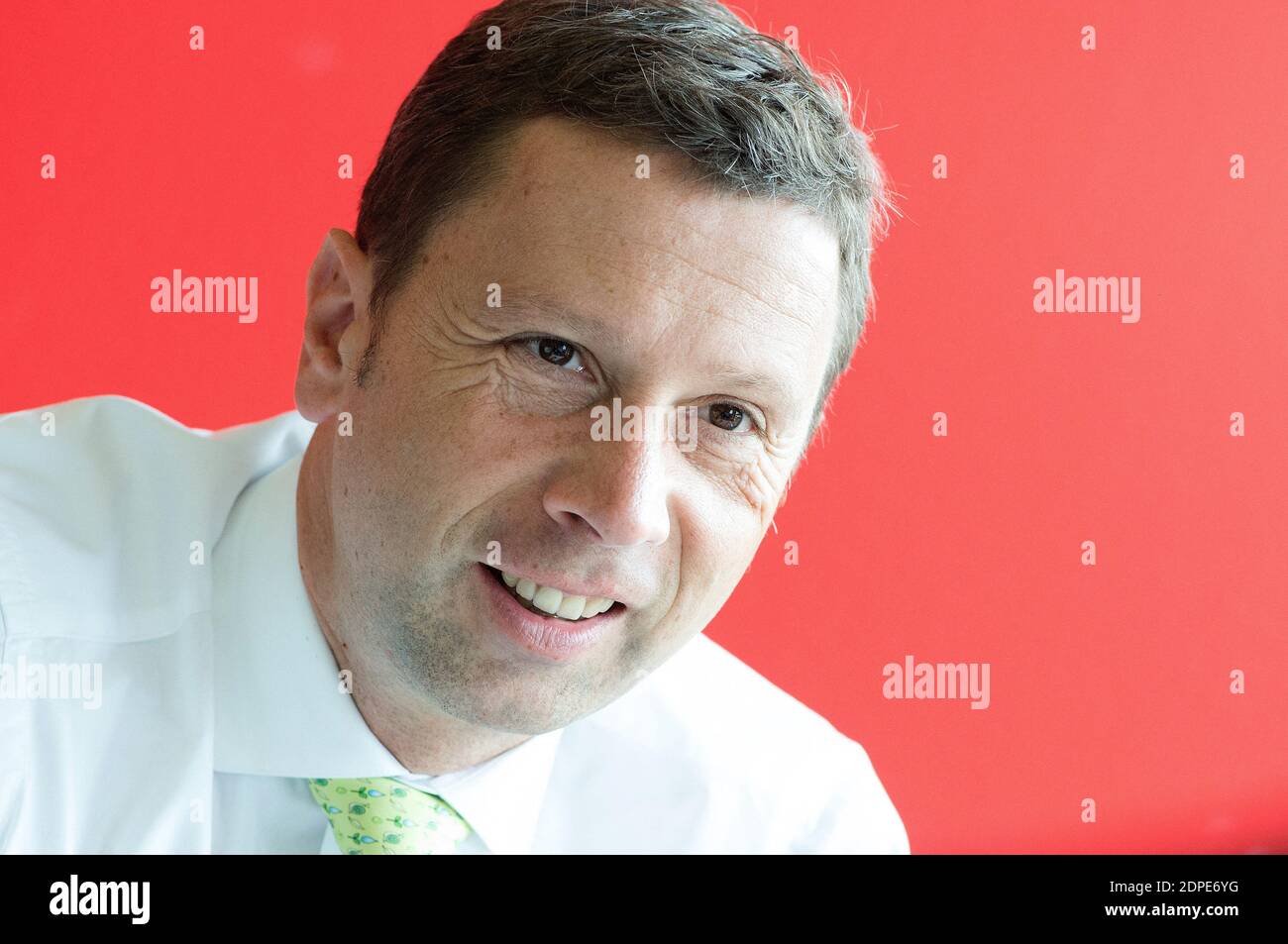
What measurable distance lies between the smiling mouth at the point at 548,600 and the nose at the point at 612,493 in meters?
0.07

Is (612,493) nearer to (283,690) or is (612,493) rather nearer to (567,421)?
(567,421)

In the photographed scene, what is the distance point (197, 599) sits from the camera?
3.92 ft

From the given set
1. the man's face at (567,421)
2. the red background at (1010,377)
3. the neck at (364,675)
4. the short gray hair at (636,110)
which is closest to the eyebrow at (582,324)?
the man's face at (567,421)

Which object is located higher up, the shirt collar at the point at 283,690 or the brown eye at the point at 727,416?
the brown eye at the point at 727,416

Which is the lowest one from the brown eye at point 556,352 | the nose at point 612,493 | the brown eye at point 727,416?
the nose at point 612,493

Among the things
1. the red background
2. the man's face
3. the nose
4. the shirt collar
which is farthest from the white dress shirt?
the red background

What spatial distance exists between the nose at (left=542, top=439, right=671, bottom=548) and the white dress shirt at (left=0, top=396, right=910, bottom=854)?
0.33 meters

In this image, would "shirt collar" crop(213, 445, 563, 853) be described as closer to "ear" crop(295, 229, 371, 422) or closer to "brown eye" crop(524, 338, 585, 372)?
"ear" crop(295, 229, 371, 422)

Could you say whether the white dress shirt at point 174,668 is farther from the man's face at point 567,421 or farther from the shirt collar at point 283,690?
the man's face at point 567,421

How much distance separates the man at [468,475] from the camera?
1.02m

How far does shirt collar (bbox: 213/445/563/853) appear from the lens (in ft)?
3.81

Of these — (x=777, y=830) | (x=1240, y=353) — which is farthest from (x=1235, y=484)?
(x=777, y=830)

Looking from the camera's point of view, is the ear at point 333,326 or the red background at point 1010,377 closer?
the ear at point 333,326

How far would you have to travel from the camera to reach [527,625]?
1.06m
